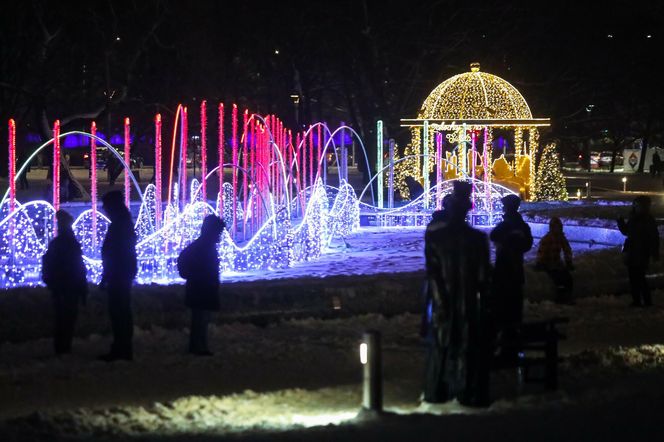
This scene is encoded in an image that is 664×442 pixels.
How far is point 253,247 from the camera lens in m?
19.6

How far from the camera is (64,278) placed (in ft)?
38.1

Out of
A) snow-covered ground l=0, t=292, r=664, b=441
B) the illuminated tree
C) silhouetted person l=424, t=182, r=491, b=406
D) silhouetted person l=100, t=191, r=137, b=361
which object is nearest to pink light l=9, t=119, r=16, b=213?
snow-covered ground l=0, t=292, r=664, b=441

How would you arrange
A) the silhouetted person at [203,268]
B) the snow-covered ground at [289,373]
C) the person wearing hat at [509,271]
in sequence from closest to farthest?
the snow-covered ground at [289,373] < the person wearing hat at [509,271] < the silhouetted person at [203,268]

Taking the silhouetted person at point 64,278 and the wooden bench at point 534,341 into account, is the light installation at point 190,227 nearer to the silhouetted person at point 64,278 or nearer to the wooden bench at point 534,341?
the silhouetted person at point 64,278

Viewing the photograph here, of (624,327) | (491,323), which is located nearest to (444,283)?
(491,323)

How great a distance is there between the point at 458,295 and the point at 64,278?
4260 millimetres

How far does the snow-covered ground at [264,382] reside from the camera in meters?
8.73

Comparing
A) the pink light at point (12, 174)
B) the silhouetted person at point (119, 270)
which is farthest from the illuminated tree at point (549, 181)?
the silhouetted person at point (119, 270)

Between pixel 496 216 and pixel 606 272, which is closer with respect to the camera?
pixel 606 272

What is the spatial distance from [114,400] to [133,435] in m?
1.41

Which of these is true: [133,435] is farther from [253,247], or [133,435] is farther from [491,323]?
[253,247]

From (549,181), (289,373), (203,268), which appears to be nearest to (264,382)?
(289,373)

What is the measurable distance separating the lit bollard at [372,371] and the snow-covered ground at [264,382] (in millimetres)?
168

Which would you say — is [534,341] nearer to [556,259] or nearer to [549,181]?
[556,259]
